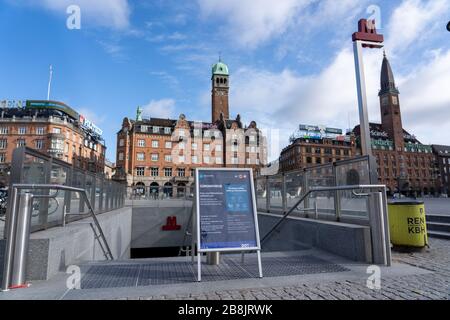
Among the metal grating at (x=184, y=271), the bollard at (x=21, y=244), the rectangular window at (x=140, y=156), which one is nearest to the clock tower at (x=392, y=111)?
the rectangular window at (x=140, y=156)

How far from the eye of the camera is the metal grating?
14.0 feet

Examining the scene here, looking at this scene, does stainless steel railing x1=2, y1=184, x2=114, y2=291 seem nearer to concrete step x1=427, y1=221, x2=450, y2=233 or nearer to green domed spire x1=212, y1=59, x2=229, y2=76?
concrete step x1=427, y1=221, x2=450, y2=233

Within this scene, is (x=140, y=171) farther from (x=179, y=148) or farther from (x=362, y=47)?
(x=362, y=47)

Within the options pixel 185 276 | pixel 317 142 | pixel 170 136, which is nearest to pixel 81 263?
pixel 185 276

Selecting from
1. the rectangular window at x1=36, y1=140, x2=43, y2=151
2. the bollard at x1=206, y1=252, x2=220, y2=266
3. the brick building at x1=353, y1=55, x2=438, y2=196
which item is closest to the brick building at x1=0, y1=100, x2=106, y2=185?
the rectangular window at x1=36, y1=140, x2=43, y2=151

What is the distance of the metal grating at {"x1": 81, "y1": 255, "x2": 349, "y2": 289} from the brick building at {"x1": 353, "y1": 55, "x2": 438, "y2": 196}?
96627 millimetres

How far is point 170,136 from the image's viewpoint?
211ft

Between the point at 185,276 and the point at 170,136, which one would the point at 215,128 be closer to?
the point at 170,136

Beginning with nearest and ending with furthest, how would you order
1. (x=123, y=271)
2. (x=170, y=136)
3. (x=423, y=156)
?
(x=123, y=271), (x=170, y=136), (x=423, y=156)

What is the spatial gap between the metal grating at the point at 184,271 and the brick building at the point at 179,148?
2027 inches

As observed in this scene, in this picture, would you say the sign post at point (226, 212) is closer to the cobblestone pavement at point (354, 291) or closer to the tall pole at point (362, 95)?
the cobblestone pavement at point (354, 291)

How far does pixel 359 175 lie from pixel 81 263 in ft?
19.5

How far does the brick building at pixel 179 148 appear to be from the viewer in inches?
2377

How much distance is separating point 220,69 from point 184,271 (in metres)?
83.9
